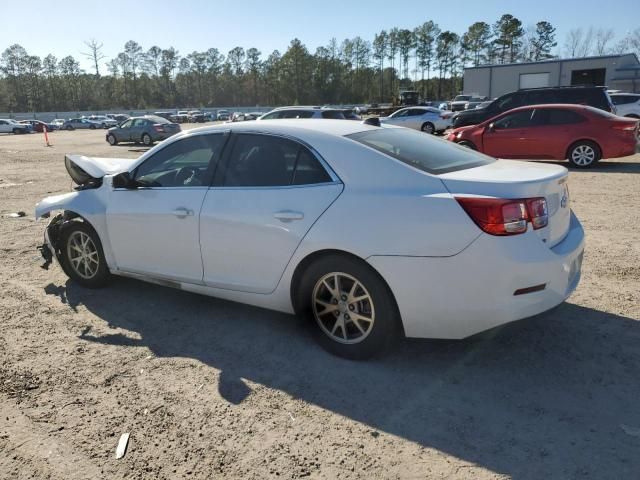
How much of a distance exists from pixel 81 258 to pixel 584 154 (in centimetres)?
1125

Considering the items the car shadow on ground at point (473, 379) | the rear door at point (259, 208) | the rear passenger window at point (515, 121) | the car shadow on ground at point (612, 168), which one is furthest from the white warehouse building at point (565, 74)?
the rear door at point (259, 208)

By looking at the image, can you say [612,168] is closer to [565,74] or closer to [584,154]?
[584,154]

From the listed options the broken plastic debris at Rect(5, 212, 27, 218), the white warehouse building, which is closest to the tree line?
the white warehouse building

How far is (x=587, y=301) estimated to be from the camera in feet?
14.3

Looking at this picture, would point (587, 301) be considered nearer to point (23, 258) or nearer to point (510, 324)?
point (510, 324)

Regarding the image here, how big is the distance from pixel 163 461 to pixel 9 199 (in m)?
9.70

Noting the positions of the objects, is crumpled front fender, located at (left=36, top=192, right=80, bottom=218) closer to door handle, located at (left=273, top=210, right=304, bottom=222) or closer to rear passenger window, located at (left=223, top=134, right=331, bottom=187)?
rear passenger window, located at (left=223, top=134, right=331, bottom=187)

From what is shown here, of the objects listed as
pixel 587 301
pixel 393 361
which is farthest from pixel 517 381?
pixel 587 301

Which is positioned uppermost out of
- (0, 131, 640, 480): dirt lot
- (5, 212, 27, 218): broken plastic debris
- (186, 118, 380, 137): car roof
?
(186, 118, 380, 137): car roof

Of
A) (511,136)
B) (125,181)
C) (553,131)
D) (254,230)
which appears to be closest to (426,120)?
(511,136)

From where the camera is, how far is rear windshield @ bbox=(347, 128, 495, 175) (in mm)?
3434

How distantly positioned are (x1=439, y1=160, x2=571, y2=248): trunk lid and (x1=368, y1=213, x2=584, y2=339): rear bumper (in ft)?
0.53

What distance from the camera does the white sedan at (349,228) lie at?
2986mm

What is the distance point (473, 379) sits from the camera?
326cm
